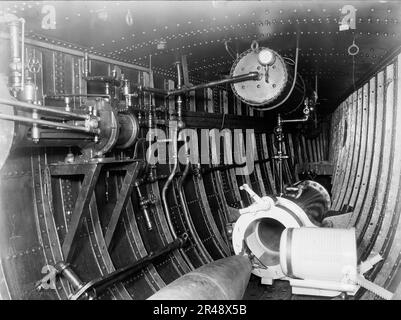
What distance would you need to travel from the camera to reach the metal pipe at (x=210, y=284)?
243 cm

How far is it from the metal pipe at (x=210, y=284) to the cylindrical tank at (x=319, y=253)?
0.44m

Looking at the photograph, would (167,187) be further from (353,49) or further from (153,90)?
(353,49)

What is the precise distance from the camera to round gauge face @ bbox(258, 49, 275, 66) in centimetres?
411

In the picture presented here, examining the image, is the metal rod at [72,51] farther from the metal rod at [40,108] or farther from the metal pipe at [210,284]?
the metal pipe at [210,284]

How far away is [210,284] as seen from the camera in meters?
2.65

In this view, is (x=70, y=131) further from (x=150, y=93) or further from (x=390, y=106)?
(x=390, y=106)

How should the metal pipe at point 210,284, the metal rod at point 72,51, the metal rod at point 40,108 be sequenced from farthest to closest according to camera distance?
the metal rod at point 72,51, the metal pipe at point 210,284, the metal rod at point 40,108

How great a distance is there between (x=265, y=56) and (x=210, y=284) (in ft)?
8.74

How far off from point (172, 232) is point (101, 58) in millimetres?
2180

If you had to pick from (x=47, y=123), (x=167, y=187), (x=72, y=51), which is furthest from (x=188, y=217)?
(x=47, y=123)

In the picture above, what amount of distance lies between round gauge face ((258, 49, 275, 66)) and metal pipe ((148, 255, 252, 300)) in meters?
2.29

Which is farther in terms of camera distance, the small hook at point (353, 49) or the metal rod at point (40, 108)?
the small hook at point (353, 49)

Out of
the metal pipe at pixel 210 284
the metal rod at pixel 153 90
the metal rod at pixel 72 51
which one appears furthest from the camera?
the metal rod at pixel 153 90

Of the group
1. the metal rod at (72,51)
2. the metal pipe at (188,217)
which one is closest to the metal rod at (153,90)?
the metal rod at (72,51)
